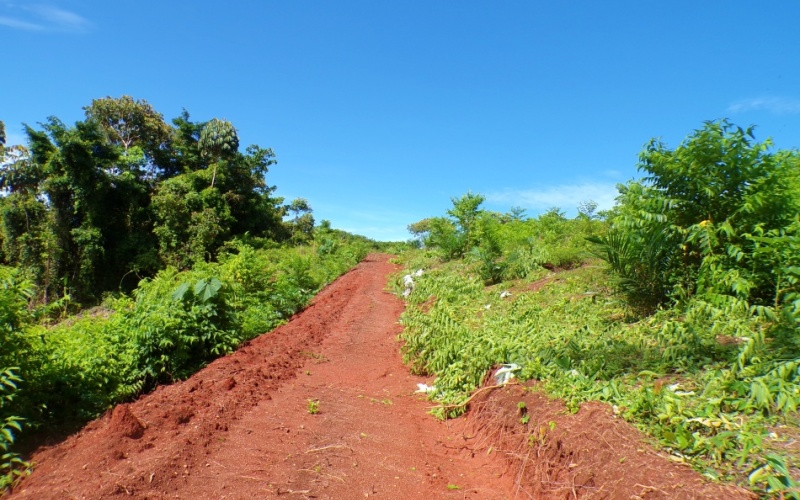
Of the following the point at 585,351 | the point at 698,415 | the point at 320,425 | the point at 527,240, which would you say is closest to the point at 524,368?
the point at 585,351

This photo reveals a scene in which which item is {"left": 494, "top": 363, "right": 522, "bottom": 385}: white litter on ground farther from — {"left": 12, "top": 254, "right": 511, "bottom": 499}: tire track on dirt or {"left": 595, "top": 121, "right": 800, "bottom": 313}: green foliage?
{"left": 595, "top": 121, "right": 800, "bottom": 313}: green foliage

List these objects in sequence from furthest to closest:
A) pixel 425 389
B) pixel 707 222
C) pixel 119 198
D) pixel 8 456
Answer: pixel 119 198 < pixel 425 389 < pixel 707 222 < pixel 8 456

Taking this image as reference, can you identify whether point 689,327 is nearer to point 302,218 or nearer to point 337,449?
point 337,449

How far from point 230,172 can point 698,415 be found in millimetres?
25006

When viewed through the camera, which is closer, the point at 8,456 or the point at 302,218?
the point at 8,456

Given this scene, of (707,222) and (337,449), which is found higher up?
(707,222)

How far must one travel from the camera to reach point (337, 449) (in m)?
3.95

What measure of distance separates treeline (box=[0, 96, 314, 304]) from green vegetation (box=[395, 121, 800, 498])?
13164mm

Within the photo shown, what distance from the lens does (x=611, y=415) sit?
3367 millimetres

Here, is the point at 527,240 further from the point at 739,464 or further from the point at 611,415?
the point at 739,464

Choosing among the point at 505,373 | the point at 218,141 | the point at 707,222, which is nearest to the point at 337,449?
the point at 505,373

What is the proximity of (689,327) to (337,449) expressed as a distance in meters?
3.38

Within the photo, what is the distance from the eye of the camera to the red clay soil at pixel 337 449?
298 cm

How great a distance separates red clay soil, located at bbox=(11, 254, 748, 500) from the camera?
298cm
